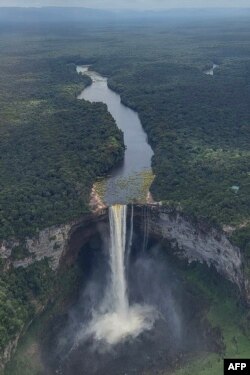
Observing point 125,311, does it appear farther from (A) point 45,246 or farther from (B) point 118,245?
(A) point 45,246

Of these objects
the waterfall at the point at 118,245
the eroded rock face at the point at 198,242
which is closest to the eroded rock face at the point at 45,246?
the waterfall at the point at 118,245

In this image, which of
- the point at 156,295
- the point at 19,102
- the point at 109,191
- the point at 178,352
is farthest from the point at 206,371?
the point at 19,102

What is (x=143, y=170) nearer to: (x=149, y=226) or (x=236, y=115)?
(x=149, y=226)

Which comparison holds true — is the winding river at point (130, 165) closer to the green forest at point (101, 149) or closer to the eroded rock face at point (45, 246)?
the green forest at point (101, 149)

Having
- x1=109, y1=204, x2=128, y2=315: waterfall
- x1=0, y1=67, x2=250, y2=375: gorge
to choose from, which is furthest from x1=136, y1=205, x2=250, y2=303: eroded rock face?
x1=109, y1=204, x2=128, y2=315: waterfall

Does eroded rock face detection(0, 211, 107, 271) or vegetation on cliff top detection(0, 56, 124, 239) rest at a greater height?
vegetation on cliff top detection(0, 56, 124, 239)

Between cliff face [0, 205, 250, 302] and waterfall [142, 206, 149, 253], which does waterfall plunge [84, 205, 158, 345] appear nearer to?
cliff face [0, 205, 250, 302]
